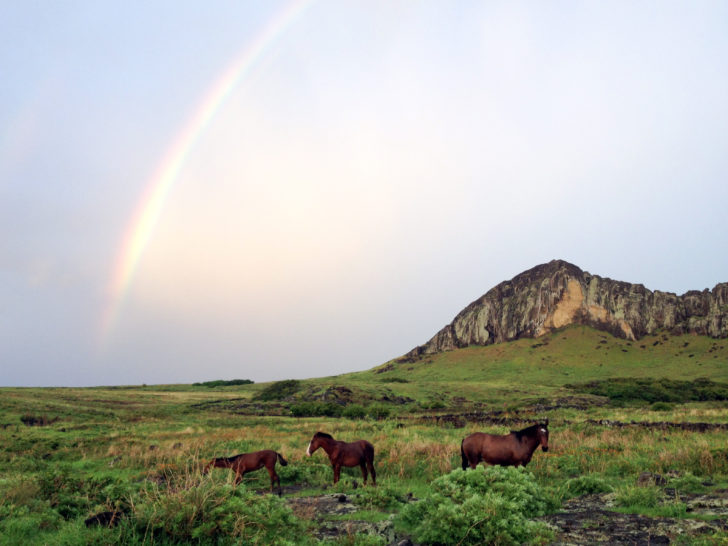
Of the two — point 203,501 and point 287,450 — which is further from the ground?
point 203,501

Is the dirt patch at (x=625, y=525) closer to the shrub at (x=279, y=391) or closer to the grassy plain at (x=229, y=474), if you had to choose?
the grassy plain at (x=229, y=474)

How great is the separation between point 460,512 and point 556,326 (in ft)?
545

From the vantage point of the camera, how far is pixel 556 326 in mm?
160750

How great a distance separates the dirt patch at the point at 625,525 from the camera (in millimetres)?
8328

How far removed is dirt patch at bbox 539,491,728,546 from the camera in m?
8.33

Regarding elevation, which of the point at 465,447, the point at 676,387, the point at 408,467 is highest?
the point at 465,447

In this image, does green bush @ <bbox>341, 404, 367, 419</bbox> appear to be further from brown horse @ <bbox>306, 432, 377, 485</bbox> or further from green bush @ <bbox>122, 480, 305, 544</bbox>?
green bush @ <bbox>122, 480, 305, 544</bbox>

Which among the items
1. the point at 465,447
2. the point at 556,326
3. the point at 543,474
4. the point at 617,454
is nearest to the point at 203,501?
the point at 465,447

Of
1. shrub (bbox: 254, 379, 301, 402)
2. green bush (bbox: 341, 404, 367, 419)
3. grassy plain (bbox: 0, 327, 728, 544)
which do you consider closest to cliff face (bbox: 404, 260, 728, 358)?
shrub (bbox: 254, 379, 301, 402)

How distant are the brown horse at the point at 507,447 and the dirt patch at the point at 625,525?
8.63 feet

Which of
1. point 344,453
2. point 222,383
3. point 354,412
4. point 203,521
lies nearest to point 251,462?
point 344,453

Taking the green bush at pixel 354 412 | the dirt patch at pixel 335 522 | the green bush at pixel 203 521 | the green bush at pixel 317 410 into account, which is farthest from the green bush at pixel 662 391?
the green bush at pixel 203 521

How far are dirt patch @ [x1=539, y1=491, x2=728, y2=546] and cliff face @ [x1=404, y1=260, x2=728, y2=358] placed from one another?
153m

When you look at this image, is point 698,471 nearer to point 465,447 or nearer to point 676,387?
point 465,447
